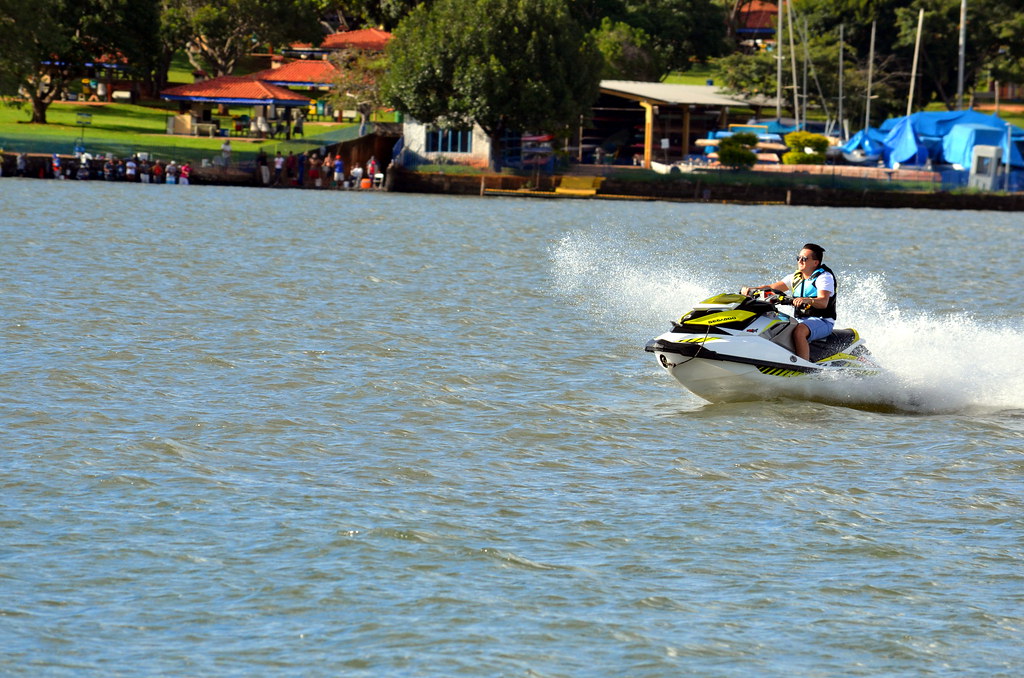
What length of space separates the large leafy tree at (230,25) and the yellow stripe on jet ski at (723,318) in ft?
240

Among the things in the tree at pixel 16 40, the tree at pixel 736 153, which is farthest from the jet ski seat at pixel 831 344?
the tree at pixel 16 40

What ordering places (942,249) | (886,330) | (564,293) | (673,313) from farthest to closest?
(942,249)
(564,293)
(673,313)
(886,330)

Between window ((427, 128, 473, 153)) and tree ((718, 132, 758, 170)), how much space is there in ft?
36.8

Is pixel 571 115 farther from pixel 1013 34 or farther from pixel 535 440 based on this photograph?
pixel 535 440

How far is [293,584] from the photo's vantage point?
8664 mm

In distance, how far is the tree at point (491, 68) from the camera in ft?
202

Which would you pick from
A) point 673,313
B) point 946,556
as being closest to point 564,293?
point 673,313

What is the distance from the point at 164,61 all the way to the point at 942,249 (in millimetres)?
58750

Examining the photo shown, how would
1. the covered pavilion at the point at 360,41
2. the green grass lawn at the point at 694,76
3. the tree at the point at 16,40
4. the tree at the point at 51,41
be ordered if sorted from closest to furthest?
the tree at the point at 16,40 → the tree at the point at 51,41 → the covered pavilion at the point at 360,41 → the green grass lawn at the point at 694,76

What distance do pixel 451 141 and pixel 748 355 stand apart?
53.1 metres

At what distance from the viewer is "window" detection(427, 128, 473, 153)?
6606 cm

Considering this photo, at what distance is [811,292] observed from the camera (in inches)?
574

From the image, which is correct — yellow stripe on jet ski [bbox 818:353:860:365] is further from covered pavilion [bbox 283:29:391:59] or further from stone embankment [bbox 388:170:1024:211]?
covered pavilion [bbox 283:29:391:59]

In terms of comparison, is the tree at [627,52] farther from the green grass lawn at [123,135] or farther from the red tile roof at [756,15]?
the red tile roof at [756,15]
